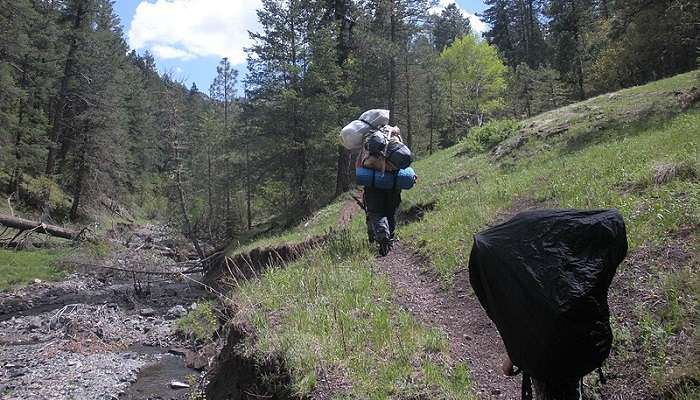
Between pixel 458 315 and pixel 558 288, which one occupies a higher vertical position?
pixel 558 288

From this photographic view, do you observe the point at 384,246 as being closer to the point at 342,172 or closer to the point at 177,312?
the point at 177,312

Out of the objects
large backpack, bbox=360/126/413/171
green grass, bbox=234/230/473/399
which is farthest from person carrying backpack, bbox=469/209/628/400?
large backpack, bbox=360/126/413/171

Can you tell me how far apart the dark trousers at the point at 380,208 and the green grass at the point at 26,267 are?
18.1 metres

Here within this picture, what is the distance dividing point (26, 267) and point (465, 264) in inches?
837

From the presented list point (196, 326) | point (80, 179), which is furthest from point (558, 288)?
point (80, 179)

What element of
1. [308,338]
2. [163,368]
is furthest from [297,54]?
[308,338]

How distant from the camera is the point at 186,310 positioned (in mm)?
17609

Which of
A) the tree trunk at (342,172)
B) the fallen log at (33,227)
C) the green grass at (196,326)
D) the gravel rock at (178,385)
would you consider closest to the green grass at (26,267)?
the fallen log at (33,227)

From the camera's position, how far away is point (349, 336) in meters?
5.03

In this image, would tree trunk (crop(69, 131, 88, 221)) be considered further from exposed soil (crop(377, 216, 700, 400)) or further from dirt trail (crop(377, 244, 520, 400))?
exposed soil (crop(377, 216, 700, 400))

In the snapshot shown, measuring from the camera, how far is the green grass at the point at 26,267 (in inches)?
801

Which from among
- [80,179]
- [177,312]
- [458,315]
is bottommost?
[177,312]

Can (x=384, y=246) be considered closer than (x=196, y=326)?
Yes

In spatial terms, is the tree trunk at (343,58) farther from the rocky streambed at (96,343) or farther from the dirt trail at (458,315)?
the dirt trail at (458,315)
